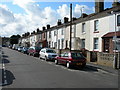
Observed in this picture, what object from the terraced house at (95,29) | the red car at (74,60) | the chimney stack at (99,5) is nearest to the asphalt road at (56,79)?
the red car at (74,60)

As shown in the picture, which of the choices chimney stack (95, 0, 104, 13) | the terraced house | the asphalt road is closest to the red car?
the asphalt road

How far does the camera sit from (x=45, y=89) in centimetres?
818

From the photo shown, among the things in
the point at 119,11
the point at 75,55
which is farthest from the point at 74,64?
the point at 119,11

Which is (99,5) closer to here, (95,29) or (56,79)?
(95,29)

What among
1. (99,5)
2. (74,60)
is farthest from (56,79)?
(99,5)

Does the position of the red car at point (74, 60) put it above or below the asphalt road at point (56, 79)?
above

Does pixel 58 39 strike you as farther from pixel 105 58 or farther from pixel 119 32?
pixel 105 58

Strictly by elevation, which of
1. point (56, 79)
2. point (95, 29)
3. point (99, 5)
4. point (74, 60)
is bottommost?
point (56, 79)

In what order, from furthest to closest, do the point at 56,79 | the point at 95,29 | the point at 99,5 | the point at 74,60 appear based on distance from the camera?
the point at 99,5, the point at 95,29, the point at 74,60, the point at 56,79

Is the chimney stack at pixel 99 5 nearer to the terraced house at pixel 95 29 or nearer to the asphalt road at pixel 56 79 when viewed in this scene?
the terraced house at pixel 95 29

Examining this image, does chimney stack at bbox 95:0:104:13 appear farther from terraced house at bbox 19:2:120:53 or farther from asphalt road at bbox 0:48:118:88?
asphalt road at bbox 0:48:118:88

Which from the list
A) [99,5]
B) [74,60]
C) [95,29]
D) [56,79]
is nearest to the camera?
[56,79]

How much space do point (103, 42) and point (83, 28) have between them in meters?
7.28

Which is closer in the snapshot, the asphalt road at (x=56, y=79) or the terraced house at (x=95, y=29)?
the asphalt road at (x=56, y=79)
